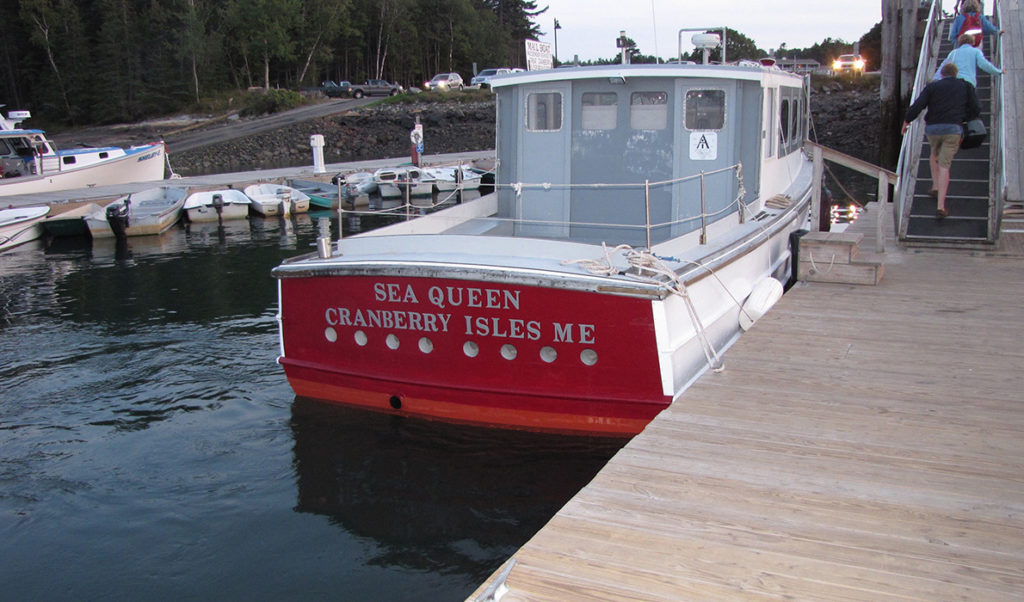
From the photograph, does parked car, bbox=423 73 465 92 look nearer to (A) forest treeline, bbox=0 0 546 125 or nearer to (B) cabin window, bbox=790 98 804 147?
(A) forest treeline, bbox=0 0 546 125

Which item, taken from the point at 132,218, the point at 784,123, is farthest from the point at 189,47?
the point at 784,123

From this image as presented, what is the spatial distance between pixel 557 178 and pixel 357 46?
69.7 meters

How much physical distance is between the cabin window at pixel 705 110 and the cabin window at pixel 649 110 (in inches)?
9.2

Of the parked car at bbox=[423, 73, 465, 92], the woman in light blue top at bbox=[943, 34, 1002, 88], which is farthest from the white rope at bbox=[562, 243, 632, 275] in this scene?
the parked car at bbox=[423, 73, 465, 92]

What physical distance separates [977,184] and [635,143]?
542 cm

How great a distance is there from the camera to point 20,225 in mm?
19594

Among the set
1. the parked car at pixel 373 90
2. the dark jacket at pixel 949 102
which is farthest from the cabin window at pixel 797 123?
the parked car at pixel 373 90

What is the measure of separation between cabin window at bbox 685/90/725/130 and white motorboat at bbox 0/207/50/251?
55.2 ft

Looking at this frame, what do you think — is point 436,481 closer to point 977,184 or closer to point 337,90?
point 977,184

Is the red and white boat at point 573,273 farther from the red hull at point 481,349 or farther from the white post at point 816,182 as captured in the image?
the white post at point 816,182

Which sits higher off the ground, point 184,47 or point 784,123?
point 184,47

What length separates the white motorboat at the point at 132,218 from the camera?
795 inches

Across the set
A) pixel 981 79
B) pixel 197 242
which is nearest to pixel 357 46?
pixel 197 242

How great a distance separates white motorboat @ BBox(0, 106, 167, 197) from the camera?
2484 centimetres
